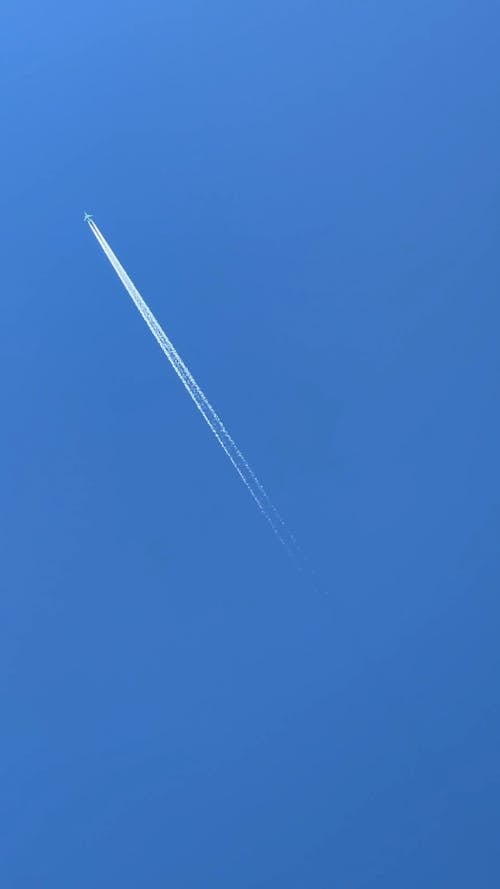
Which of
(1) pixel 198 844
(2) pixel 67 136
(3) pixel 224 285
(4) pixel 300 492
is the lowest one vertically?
(1) pixel 198 844

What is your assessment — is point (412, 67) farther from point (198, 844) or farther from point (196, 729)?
point (198, 844)

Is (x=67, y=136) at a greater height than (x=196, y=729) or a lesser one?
greater

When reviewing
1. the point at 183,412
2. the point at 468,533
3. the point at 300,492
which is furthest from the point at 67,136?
the point at 468,533

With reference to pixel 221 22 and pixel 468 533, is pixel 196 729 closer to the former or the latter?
pixel 468 533

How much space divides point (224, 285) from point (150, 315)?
0.14m

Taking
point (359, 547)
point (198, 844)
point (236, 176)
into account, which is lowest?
point (198, 844)

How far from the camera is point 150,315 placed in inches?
62.1

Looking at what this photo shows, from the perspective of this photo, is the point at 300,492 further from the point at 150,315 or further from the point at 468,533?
the point at 150,315

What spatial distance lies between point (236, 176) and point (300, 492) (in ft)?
1.92

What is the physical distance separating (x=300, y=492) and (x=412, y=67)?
2.63ft

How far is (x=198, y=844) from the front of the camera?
5.00ft

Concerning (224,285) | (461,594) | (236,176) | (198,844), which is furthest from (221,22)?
(198,844)

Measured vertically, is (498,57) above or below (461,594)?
above

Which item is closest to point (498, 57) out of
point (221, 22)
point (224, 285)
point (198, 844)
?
point (221, 22)
